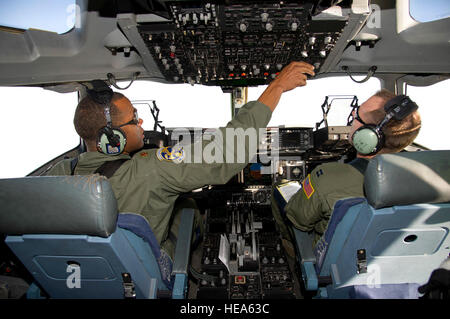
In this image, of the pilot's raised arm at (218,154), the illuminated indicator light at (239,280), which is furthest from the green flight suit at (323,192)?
the illuminated indicator light at (239,280)

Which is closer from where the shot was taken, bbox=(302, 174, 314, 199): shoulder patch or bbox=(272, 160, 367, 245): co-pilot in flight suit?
bbox=(272, 160, 367, 245): co-pilot in flight suit

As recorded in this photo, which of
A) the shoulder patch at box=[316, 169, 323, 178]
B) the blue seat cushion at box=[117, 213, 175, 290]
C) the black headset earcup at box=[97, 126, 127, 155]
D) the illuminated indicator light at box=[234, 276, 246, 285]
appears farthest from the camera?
the illuminated indicator light at box=[234, 276, 246, 285]

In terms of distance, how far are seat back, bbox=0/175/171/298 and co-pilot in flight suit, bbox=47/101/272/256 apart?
122 millimetres

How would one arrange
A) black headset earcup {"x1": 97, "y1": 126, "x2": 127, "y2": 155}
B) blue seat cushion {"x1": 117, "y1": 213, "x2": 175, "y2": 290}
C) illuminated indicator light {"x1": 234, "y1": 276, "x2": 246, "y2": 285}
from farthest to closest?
1. illuminated indicator light {"x1": 234, "y1": 276, "x2": 246, "y2": 285}
2. black headset earcup {"x1": 97, "y1": 126, "x2": 127, "y2": 155}
3. blue seat cushion {"x1": 117, "y1": 213, "x2": 175, "y2": 290}

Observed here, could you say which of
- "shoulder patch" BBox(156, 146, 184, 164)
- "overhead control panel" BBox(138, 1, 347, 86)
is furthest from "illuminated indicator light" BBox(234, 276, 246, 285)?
"overhead control panel" BBox(138, 1, 347, 86)

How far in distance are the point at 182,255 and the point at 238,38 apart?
125 cm

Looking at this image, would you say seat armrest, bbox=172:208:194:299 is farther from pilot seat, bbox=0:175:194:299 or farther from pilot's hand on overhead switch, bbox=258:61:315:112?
pilot's hand on overhead switch, bbox=258:61:315:112

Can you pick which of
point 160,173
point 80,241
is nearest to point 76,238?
point 80,241

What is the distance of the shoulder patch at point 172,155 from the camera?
1115mm

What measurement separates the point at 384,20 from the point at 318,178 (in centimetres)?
124

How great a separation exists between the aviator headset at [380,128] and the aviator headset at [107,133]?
1051mm

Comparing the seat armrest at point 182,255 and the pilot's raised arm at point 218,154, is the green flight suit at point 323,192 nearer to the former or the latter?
the pilot's raised arm at point 218,154

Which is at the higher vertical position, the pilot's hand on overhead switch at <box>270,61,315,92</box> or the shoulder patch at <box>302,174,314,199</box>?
the pilot's hand on overhead switch at <box>270,61,315,92</box>

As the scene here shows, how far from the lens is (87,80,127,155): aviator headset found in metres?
1.15
